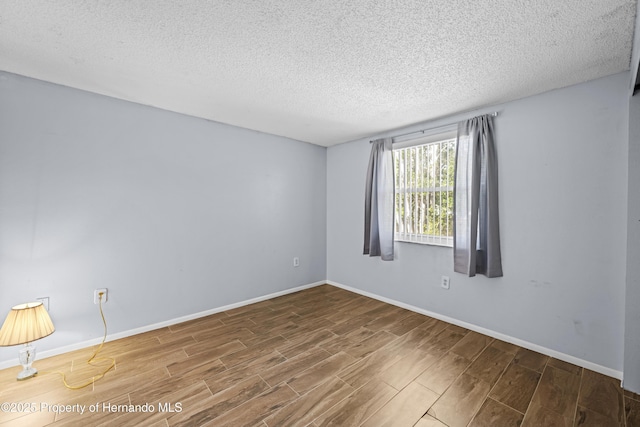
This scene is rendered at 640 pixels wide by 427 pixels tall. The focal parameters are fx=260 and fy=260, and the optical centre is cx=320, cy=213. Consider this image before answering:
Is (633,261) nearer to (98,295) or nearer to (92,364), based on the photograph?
(92,364)

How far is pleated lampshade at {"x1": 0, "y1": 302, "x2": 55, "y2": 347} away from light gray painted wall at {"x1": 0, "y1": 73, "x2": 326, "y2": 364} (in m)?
0.28

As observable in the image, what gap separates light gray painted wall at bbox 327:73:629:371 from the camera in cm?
198

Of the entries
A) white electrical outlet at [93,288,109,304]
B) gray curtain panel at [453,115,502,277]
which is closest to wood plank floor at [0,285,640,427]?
white electrical outlet at [93,288,109,304]

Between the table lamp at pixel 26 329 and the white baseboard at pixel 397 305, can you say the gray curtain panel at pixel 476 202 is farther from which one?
the table lamp at pixel 26 329

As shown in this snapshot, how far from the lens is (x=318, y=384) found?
1857mm

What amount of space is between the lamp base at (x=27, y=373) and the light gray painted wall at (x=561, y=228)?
3672 mm

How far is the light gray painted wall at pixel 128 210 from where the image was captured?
2.10 metres

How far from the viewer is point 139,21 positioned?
1484 millimetres

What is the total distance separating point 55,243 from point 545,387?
397 cm

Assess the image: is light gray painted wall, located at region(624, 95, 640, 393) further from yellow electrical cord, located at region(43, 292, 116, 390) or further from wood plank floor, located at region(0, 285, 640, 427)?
yellow electrical cord, located at region(43, 292, 116, 390)

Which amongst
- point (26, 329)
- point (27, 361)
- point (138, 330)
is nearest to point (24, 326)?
point (26, 329)

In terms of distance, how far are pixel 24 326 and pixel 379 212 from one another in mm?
3416

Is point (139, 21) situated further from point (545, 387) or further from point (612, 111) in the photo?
point (545, 387)

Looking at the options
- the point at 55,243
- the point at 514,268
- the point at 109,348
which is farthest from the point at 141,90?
the point at 514,268
